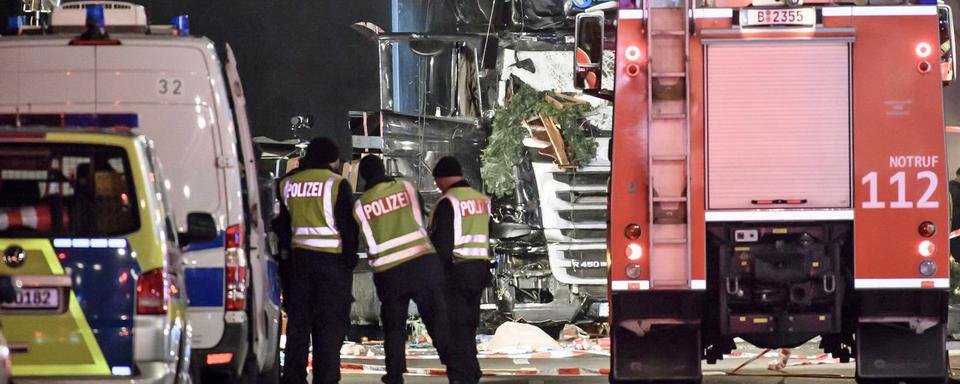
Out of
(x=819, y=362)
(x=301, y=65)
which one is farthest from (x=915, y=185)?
(x=301, y=65)

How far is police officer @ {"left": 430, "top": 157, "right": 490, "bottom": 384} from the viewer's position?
13.1 meters

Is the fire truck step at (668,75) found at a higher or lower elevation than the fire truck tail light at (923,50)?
lower

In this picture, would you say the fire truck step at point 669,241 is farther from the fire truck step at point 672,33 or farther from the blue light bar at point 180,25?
the blue light bar at point 180,25

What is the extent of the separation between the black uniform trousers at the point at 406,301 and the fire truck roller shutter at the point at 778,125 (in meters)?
2.05

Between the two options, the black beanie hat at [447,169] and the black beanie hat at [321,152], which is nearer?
the black beanie hat at [321,152]

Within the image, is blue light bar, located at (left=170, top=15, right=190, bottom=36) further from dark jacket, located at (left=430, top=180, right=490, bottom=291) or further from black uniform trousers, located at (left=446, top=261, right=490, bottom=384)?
black uniform trousers, located at (left=446, top=261, right=490, bottom=384)

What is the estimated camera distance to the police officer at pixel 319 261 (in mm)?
12547

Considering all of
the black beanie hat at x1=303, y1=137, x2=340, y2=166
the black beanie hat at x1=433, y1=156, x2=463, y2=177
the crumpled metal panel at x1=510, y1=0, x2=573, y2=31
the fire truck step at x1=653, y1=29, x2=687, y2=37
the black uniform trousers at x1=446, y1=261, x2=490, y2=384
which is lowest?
the black uniform trousers at x1=446, y1=261, x2=490, y2=384

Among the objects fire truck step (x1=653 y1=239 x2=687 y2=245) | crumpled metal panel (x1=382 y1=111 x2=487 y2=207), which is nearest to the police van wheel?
fire truck step (x1=653 y1=239 x2=687 y2=245)

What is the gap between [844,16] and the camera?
464 inches

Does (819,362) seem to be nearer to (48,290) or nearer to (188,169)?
(188,169)

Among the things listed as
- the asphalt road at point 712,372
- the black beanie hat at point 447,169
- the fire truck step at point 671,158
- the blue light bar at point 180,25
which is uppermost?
the blue light bar at point 180,25

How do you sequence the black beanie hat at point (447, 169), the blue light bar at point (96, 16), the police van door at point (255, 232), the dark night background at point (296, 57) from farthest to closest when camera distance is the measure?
the dark night background at point (296, 57)
the black beanie hat at point (447, 169)
the police van door at point (255, 232)
the blue light bar at point (96, 16)

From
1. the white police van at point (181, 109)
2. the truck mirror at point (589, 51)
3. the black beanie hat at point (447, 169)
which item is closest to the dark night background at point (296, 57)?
the black beanie hat at point (447, 169)
